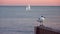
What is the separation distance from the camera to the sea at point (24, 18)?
161 inches

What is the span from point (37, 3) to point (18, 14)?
0.77m

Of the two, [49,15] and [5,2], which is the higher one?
[5,2]

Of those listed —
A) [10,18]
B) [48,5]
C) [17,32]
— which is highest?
[48,5]

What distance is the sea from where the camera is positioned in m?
4.09

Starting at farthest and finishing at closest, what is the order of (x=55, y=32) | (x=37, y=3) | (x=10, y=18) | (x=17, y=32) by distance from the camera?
(x=37, y=3) < (x=10, y=18) < (x=17, y=32) < (x=55, y=32)

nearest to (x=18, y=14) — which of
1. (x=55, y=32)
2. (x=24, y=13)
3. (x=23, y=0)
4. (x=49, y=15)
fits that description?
(x=24, y=13)

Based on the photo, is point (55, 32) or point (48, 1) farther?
point (48, 1)

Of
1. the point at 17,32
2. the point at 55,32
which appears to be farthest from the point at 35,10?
the point at 55,32

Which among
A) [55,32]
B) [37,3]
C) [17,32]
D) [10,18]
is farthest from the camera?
[37,3]

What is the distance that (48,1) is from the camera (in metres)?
4.87

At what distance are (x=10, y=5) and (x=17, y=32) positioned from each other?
45.0 inches

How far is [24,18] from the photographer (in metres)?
4.51

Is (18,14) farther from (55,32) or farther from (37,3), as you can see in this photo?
(55,32)

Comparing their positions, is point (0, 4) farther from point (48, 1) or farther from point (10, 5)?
point (48, 1)
